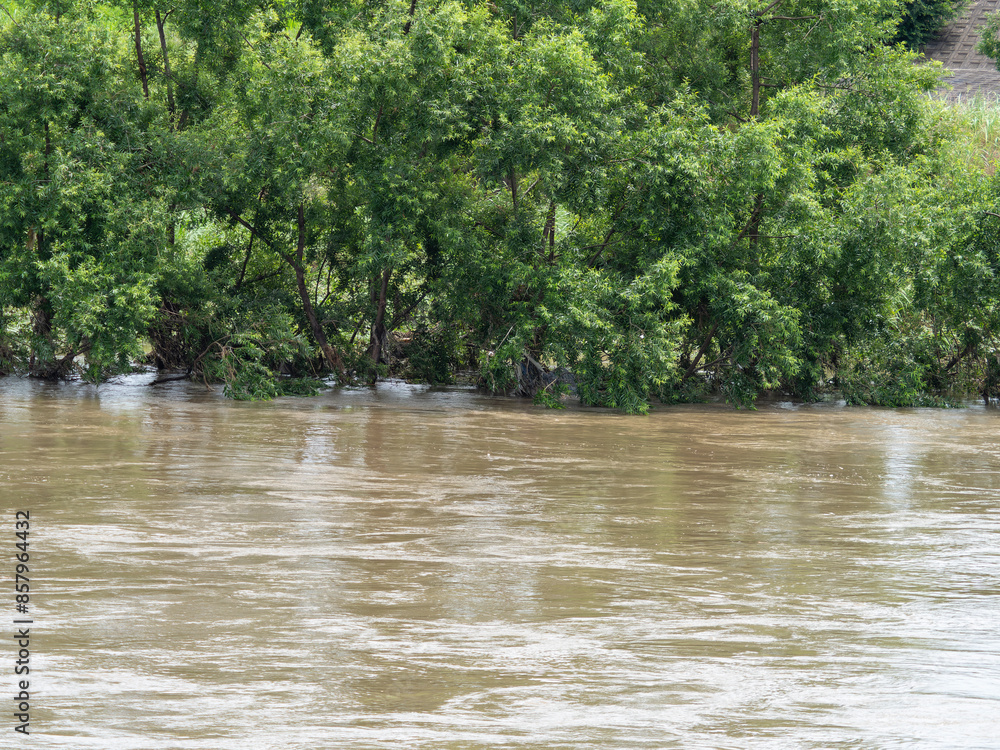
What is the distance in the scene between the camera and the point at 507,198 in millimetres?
19031

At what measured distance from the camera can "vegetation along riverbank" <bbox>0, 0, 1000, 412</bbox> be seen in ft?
57.1

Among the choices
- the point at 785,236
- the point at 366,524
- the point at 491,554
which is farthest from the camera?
the point at 785,236

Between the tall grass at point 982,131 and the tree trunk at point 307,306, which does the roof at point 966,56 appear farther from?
the tree trunk at point 307,306

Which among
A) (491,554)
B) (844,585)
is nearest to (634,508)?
(491,554)

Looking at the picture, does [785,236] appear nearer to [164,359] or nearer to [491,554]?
[164,359]

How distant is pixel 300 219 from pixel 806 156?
326 inches

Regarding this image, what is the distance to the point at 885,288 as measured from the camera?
18.7 metres

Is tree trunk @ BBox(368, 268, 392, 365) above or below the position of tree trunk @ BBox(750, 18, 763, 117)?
below

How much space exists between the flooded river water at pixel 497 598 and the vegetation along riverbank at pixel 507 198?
5.91 m

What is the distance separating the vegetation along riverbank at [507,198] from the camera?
1739cm

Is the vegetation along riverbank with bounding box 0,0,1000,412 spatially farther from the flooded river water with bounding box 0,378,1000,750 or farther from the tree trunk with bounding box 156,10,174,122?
the flooded river water with bounding box 0,378,1000,750

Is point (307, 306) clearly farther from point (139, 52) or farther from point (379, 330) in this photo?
point (139, 52)

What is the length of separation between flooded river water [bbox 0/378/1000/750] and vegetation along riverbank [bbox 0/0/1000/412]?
5.91 metres

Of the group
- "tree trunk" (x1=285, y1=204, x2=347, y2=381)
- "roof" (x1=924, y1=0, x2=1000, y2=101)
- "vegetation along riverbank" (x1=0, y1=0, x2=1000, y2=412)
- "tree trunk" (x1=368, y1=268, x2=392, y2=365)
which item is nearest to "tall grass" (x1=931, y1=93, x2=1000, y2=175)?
"vegetation along riverbank" (x1=0, y1=0, x2=1000, y2=412)
